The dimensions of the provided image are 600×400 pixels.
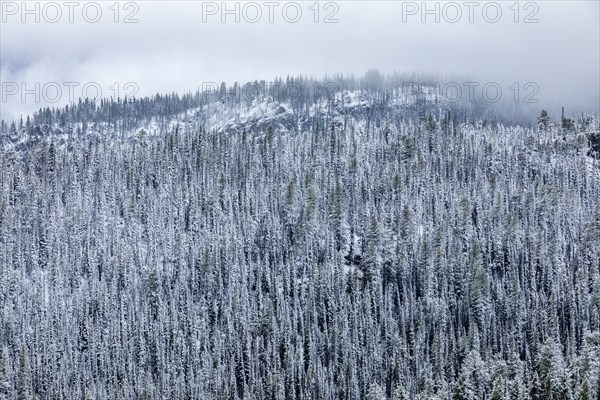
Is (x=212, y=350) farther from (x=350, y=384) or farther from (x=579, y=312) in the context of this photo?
(x=579, y=312)

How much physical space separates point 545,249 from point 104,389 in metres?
113

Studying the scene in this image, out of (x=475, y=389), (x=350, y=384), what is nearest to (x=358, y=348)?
(x=350, y=384)

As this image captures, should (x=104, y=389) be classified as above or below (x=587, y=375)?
below

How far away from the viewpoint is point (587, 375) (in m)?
124

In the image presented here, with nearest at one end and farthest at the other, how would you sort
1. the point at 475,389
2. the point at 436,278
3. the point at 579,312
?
the point at 475,389 → the point at 579,312 → the point at 436,278

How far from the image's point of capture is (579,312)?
17662cm

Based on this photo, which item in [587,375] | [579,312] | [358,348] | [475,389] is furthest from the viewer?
[579,312]

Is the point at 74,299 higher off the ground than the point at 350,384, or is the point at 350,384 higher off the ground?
the point at 74,299

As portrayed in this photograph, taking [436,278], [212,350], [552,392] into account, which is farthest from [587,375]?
[212,350]

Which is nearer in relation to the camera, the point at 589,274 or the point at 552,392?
the point at 552,392

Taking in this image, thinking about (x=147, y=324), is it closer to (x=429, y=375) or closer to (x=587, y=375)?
(x=429, y=375)

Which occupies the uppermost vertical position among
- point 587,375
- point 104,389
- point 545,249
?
point 545,249

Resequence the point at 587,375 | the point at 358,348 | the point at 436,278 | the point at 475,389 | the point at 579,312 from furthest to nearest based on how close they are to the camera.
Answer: the point at 436,278, the point at 579,312, the point at 358,348, the point at 475,389, the point at 587,375

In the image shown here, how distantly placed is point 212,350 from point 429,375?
49.8 metres
